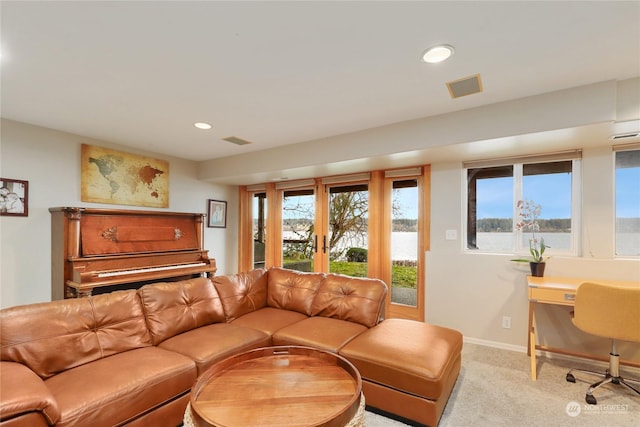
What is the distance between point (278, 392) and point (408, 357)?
93 centimetres

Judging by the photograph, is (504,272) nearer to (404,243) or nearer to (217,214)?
(404,243)

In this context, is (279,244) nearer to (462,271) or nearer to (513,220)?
(462,271)

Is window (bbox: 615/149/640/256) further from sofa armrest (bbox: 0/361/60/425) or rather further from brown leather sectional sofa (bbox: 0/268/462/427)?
sofa armrest (bbox: 0/361/60/425)

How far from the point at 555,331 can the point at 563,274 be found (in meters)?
0.59

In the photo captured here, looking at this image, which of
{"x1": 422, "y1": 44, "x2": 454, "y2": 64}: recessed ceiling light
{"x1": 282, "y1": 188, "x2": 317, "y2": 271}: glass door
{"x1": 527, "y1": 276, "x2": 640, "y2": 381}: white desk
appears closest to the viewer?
{"x1": 422, "y1": 44, "x2": 454, "y2": 64}: recessed ceiling light

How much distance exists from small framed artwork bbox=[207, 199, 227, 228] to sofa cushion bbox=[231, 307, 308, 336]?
2658mm

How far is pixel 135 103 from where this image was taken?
2709mm

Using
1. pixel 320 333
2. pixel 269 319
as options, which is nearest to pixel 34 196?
pixel 269 319

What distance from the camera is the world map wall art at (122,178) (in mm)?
3715

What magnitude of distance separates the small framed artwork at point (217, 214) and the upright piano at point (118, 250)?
867 mm

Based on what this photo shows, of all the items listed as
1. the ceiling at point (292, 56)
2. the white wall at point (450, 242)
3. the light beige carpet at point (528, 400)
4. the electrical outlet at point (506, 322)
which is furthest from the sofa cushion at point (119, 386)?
the electrical outlet at point (506, 322)

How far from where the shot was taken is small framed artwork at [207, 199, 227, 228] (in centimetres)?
525

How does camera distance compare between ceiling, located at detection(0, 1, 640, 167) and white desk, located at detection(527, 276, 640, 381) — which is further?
white desk, located at detection(527, 276, 640, 381)

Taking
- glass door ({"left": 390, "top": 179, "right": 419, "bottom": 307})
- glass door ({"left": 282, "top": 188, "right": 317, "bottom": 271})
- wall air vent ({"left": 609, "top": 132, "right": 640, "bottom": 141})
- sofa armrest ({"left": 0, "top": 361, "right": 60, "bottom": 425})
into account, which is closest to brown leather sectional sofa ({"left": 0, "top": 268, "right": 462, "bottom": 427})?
sofa armrest ({"left": 0, "top": 361, "right": 60, "bottom": 425})
